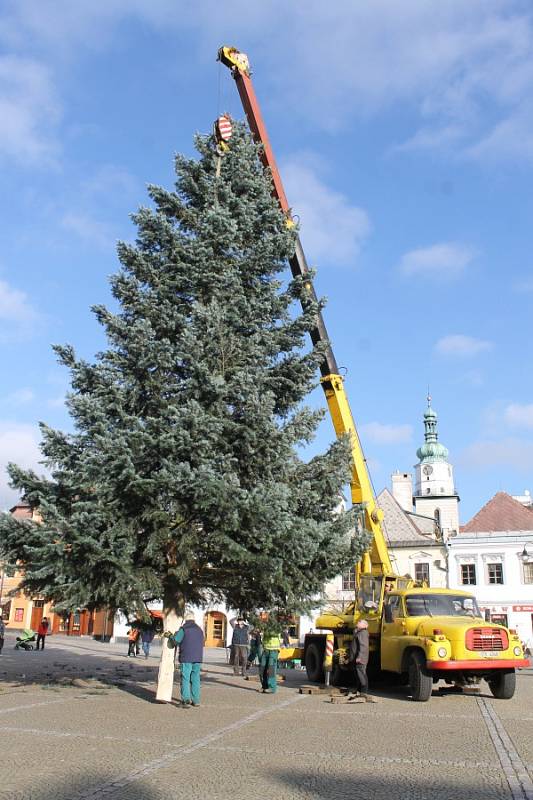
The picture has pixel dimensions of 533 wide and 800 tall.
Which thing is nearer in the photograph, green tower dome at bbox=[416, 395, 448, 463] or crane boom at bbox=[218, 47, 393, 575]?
crane boom at bbox=[218, 47, 393, 575]

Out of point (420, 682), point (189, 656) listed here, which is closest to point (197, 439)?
point (189, 656)

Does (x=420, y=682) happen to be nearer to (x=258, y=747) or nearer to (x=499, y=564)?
(x=258, y=747)

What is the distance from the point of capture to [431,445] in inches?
4107

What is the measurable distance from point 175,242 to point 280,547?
6.24 metres

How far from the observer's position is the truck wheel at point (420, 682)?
13.4m

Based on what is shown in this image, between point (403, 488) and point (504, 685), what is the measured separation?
1721 inches

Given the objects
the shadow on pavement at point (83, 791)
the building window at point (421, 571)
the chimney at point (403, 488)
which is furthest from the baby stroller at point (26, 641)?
the chimney at point (403, 488)

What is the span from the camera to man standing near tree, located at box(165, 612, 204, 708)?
452 inches

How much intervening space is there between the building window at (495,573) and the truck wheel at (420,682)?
29875mm

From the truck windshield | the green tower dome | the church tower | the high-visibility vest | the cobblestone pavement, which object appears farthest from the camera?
the green tower dome

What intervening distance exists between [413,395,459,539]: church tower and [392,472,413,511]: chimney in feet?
110

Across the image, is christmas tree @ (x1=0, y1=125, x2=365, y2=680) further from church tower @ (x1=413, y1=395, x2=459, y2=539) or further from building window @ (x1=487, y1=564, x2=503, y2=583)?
church tower @ (x1=413, y1=395, x2=459, y2=539)

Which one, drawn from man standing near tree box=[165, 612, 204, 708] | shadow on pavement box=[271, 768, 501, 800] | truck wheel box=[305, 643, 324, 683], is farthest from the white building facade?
shadow on pavement box=[271, 768, 501, 800]

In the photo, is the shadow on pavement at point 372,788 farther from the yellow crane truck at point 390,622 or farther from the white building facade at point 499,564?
the white building facade at point 499,564
